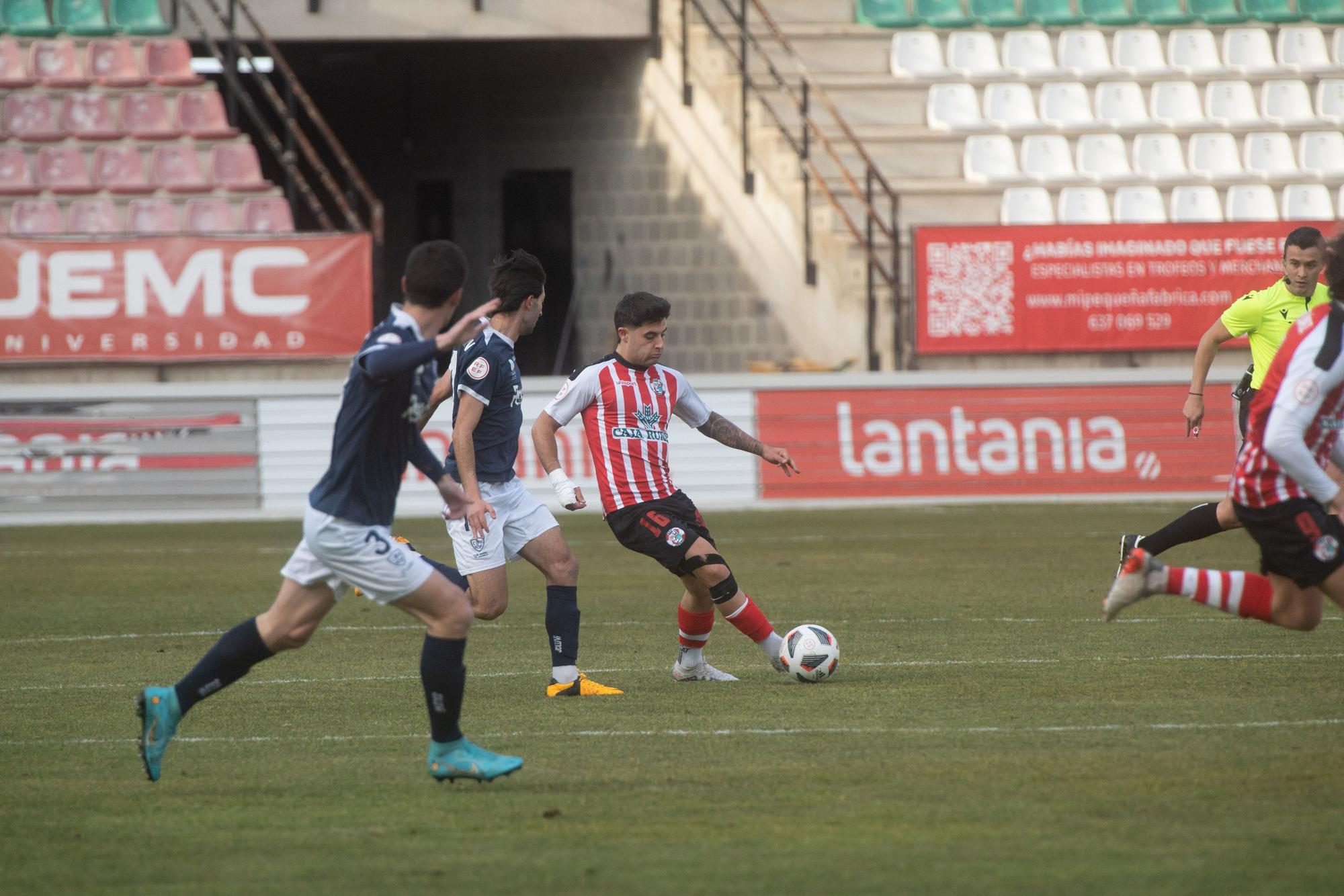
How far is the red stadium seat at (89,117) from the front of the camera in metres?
20.6

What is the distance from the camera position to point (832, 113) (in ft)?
68.4

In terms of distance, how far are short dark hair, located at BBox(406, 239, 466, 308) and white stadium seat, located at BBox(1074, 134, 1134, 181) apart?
1826 centimetres

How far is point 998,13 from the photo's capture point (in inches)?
944

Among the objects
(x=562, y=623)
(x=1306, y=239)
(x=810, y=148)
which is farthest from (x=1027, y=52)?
(x=562, y=623)

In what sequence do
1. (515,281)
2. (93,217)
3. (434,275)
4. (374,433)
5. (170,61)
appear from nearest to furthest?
(434,275) → (374,433) → (515,281) → (93,217) → (170,61)

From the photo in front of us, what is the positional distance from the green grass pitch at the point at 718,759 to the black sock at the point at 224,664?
12.8 inches

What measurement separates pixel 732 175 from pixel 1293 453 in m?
16.7

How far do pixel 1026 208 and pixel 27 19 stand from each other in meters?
13.8

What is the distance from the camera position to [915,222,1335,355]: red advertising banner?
19.0 meters

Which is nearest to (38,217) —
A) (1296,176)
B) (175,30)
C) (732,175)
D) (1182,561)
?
(175,30)

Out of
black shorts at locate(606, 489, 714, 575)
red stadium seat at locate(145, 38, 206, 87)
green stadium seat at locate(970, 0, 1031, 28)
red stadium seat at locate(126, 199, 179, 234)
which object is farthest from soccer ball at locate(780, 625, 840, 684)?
green stadium seat at locate(970, 0, 1031, 28)

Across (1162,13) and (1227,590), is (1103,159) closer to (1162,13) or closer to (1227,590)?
(1162,13)

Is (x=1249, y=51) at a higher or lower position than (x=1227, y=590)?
higher

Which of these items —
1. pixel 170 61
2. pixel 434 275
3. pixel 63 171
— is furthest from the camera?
pixel 170 61
